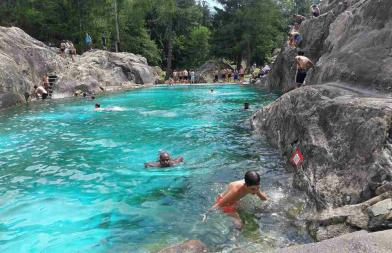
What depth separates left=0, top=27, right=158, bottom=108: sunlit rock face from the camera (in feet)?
88.9

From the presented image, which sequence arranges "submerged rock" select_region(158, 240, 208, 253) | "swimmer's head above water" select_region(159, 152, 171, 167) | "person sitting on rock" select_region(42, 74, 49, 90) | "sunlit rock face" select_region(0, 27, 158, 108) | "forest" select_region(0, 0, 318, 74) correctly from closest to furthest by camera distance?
1. "submerged rock" select_region(158, 240, 208, 253)
2. "swimmer's head above water" select_region(159, 152, 171, 167)
3. "sunlit rock face" select_region(0, 27, 158, 108)
4. "person sitting on rock" select_region(42, 74, 49, 90)
5. "forest" select_region(0, 0, 318, 74)

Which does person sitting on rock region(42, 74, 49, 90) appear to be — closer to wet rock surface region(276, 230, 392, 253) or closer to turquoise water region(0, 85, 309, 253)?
Result: turquoise water region(0, 85, 309, 253)

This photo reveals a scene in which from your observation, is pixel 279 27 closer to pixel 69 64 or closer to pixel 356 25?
pixel 69 64

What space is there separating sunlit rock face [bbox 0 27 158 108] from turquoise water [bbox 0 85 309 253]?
8810 mm

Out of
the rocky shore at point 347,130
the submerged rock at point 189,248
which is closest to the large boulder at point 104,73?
the rocky shore at point 347,130

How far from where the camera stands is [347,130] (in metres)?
8.12

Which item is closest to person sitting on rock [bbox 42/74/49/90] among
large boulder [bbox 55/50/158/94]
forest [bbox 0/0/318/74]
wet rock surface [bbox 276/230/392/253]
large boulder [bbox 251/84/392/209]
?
large boulder [bbox 55/50/158/94]

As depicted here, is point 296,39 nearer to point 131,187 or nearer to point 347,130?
point 131,187

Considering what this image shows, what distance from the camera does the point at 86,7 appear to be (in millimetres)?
43688

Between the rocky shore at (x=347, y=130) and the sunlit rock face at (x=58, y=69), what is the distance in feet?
60.3

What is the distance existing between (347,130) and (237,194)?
2.41 m

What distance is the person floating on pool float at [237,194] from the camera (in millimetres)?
7574

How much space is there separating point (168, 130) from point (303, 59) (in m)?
6.01

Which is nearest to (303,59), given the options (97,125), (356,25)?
(356,25)
